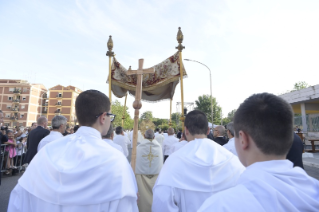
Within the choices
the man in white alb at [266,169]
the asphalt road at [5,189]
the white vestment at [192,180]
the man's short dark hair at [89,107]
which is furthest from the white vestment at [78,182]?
the asphalt road at [5,189]

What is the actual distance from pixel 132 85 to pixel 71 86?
6425 cm

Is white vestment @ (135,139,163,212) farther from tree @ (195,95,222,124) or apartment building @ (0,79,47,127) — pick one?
apartment building @ (0,79,47,127)

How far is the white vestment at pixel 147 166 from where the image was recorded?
17.6 feet

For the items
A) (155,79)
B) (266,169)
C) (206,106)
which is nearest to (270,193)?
(266,169)

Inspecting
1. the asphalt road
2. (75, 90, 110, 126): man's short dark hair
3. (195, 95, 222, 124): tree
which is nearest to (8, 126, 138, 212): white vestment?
(75, 90, 110, 126): man's short dark hair

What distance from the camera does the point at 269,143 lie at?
1065 millimetres

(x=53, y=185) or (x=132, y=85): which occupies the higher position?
(x=132, y=85)

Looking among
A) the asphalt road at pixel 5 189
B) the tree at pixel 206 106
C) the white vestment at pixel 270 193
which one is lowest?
the asphalt road at pixel 5 189

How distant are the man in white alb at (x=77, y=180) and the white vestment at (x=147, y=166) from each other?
3.97m

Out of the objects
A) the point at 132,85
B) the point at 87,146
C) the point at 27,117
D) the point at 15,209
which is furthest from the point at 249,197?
the point at 27,117

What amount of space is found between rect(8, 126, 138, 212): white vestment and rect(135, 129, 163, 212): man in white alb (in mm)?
3966

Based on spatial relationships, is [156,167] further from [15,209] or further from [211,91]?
[211,91]

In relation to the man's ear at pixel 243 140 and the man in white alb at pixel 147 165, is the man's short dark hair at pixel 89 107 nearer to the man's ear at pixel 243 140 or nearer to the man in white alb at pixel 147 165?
the man's ear at pixel 243 140

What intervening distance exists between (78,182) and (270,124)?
3.95 feet
